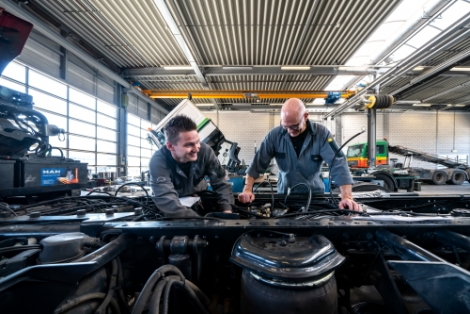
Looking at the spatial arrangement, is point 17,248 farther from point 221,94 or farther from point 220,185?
point 221,94

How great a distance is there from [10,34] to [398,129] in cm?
1411

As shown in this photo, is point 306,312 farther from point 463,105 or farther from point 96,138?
point 463,105

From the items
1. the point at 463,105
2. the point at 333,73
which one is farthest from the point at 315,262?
the point at 463,105

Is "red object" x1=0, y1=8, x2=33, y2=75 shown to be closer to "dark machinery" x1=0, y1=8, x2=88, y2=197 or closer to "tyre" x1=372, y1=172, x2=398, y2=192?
"dark machinery" x1=0, y1=8, x2=88, y2=197

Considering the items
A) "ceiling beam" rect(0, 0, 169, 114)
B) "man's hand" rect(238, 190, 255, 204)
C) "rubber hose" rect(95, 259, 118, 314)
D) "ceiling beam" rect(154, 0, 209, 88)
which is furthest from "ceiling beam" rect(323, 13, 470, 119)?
"ceiling beam" rect(0, 0, 169, 114)

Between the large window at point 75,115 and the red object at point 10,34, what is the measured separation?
9.56 feet

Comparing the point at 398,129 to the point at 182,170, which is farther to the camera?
the point at 398,129

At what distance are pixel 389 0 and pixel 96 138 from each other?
7.44 m

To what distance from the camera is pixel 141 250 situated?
894 mm

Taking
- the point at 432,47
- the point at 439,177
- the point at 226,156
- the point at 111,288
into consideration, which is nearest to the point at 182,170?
the point at 111,288

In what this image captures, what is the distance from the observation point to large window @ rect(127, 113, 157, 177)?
800cm

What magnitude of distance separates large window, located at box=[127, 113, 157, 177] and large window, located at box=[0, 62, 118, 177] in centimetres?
92

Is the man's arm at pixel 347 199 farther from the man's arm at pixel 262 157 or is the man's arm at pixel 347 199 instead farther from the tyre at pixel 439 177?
the tyre at pixel 439 177

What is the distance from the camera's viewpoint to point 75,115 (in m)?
5.51
